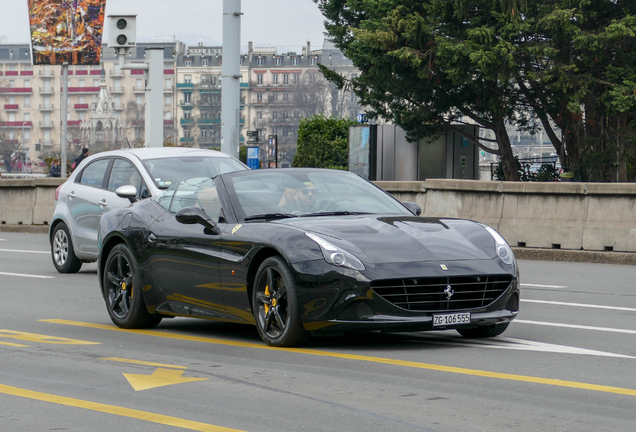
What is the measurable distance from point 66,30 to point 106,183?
70.6 ft

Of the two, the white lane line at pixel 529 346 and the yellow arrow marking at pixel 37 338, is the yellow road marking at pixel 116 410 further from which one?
the white lane line at pixel 529 346

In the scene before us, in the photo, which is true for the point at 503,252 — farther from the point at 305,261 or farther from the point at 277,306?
the point at 277,306

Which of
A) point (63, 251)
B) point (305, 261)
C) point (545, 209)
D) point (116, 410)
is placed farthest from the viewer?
point (545, 209)

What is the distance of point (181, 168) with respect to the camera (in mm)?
13617

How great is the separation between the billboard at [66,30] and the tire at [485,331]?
90.4 ft

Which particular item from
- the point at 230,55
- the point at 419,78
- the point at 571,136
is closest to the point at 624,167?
the point at 571,136

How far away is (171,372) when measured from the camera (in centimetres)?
660

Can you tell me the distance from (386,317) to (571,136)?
29.0 meters

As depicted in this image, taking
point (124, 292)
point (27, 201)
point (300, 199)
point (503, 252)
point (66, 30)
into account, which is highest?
point (66, 30)

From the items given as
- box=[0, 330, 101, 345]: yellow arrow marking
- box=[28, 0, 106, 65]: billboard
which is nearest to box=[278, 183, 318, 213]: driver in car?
box=[0, 330, 101, 345]: yellow arrow marking

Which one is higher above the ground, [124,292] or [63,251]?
[124,292]

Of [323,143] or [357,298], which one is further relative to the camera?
[323,143]

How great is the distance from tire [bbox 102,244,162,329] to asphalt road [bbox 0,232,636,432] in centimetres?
13

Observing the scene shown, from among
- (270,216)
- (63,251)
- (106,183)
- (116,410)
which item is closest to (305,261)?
(270,216)
